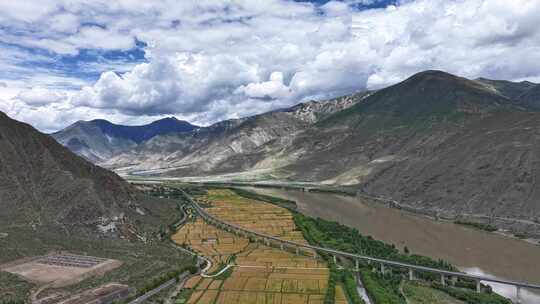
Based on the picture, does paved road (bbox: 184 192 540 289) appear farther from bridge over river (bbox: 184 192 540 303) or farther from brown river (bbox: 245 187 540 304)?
brown river (bbox: 245 187 540 304)

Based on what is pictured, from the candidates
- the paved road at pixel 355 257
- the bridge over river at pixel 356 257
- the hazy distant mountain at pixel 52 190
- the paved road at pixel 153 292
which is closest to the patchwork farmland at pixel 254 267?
the paved road at pixel 153 292

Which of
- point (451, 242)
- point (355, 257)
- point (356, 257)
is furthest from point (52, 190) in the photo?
point (451, 242)

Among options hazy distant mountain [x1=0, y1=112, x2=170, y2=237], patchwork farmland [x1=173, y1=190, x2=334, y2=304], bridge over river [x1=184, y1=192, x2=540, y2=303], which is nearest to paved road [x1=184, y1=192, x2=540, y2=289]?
bridge over river [x1=184, y1=192, x2=540, y2=303]

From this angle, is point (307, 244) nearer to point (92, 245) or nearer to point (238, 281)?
point (238, 281)

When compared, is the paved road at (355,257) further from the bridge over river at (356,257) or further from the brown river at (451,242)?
the brown river at (451,242)

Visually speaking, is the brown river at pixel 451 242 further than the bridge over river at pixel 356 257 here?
Yes

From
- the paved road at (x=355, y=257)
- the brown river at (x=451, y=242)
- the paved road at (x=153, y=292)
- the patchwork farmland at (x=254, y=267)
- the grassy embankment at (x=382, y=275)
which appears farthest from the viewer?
the brown river at (x=451, y=242)

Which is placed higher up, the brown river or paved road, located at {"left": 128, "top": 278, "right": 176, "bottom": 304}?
the brown river
